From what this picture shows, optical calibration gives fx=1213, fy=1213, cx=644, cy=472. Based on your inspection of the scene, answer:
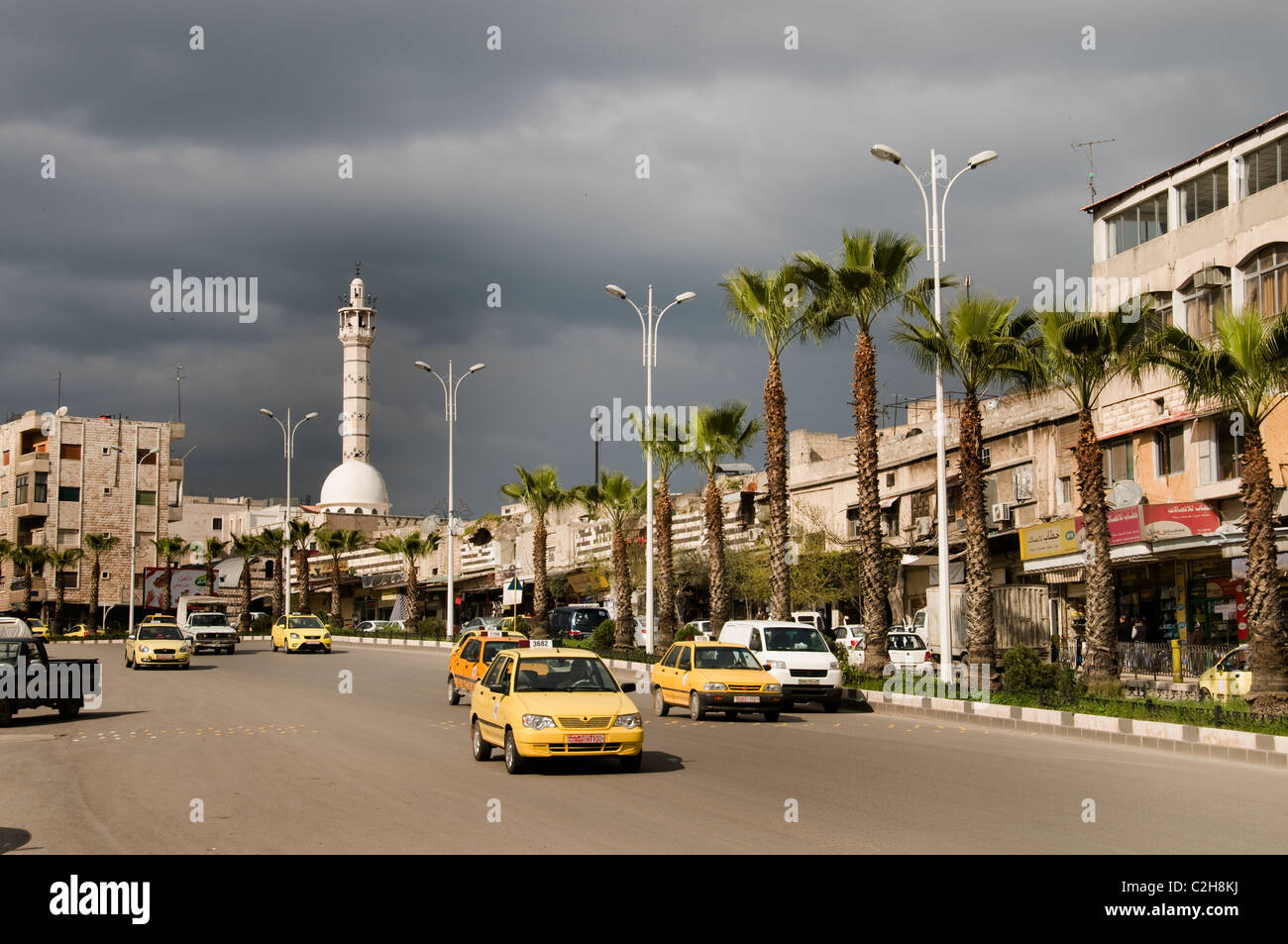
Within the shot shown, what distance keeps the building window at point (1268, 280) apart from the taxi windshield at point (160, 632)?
112 feet

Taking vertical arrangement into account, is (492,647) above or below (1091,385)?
below

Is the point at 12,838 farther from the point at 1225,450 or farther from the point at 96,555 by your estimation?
the point at 96,555

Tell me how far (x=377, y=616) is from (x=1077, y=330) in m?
72.3

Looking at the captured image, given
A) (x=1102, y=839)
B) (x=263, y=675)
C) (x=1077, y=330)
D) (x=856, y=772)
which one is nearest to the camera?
(x=1102, y=839)

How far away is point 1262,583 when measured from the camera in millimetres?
19188

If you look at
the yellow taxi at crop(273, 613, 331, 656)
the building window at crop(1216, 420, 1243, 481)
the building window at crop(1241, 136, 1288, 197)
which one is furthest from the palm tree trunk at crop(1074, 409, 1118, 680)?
the yellow taxi at crop(273, 613, 331, 656)

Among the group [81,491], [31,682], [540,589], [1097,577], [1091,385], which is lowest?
[31,682]

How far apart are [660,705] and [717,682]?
2.23 metres

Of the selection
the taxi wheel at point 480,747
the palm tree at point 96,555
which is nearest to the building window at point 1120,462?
the taxi wheel at point 480,747

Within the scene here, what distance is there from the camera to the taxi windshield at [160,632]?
40375mm

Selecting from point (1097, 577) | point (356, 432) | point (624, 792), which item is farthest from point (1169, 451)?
point (356, 432)

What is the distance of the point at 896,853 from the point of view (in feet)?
29.4
